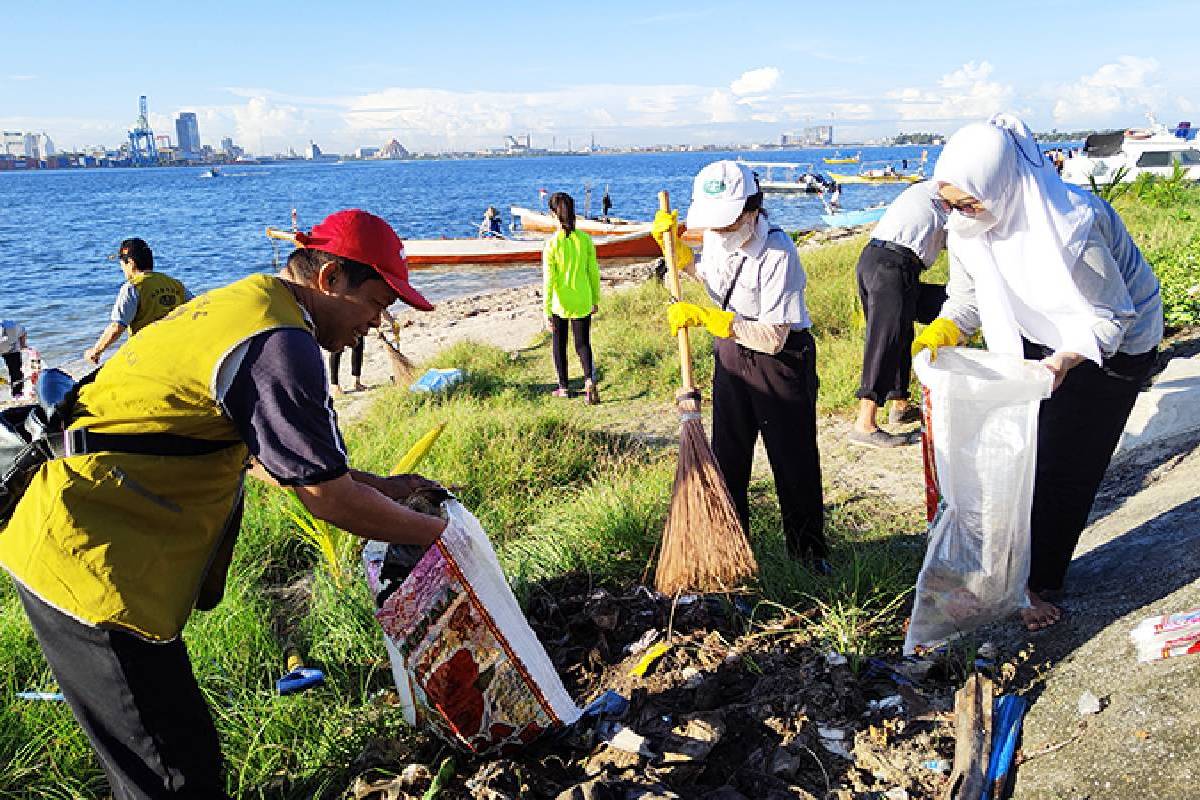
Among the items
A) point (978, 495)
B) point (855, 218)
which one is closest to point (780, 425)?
point (978, 495)

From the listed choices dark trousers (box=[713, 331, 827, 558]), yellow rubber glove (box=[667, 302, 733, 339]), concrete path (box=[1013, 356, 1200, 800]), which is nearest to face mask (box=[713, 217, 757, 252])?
yellow rubber glove (box=[667, 302, 733, 339])

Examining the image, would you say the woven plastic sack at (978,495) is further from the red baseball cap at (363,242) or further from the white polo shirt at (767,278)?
the red baseball cap at (363,242)

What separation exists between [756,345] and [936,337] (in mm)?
654

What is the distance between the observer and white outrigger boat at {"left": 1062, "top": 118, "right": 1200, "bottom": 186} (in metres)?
22.8

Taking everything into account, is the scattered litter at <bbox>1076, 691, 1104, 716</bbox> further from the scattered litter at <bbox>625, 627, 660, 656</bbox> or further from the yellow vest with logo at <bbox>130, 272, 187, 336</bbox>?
the yellow vest with logo at <bbox>130, 272, 187, 336</bbox>

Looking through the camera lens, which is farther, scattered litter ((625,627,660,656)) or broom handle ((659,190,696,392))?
broom handle ((659,190,696,392))

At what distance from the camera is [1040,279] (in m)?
2.59

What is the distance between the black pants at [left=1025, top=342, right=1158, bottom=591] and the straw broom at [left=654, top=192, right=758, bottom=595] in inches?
41.7

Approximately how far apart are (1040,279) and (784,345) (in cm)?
101

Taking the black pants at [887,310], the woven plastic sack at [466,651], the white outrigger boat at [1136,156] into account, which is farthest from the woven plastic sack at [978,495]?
the white outrigger boat at [1136,156]

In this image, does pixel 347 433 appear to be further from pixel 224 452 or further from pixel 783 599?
pixel 224 452

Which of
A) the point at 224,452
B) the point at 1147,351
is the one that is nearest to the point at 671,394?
the point at 1147,351

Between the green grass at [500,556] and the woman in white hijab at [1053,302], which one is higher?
the woman in white hijab at [1053,302]

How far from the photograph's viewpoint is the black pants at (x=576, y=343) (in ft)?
23.7
